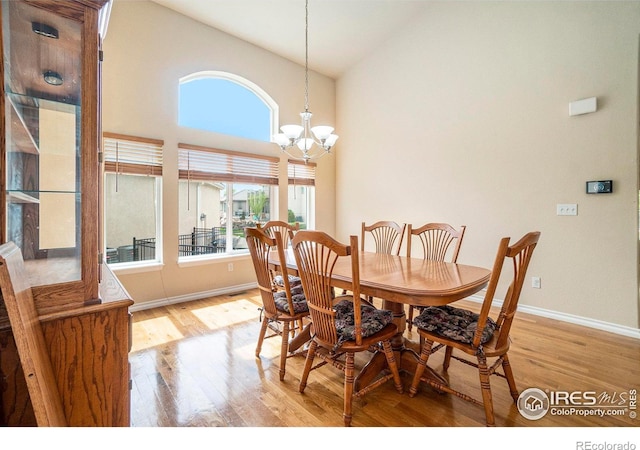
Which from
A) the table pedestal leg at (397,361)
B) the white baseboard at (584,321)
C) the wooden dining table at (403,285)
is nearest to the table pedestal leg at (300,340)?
the wooden dining table at (403,285)

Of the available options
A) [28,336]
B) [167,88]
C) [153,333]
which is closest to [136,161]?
[167,88]

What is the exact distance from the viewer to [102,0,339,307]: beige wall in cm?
327

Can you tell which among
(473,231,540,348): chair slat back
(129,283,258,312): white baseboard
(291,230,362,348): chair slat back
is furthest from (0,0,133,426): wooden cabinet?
(129,283,258,312): white baseboard

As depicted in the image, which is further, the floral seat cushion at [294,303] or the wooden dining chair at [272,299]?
the floral seat cushion at [294,303]

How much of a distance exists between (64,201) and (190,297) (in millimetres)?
2888

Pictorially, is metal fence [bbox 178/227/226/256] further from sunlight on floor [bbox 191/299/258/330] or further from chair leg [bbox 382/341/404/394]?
chair leg [bbox 382/341/404/394]

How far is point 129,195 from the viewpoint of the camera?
11.3ft

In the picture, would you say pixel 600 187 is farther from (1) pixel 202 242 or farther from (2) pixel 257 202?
(1) pixel 202 242

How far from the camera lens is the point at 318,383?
204 centimetres

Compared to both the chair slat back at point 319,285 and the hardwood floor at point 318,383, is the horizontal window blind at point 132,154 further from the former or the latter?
the chair slat back at point 319,285

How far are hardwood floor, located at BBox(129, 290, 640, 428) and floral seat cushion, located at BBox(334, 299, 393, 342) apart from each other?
0.46m

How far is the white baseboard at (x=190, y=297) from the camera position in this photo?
345 cm

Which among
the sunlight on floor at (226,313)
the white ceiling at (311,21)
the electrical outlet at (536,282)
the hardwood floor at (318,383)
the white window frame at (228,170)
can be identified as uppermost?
the white ceiling at (311,21)

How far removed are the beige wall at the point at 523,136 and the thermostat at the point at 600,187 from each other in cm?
5
